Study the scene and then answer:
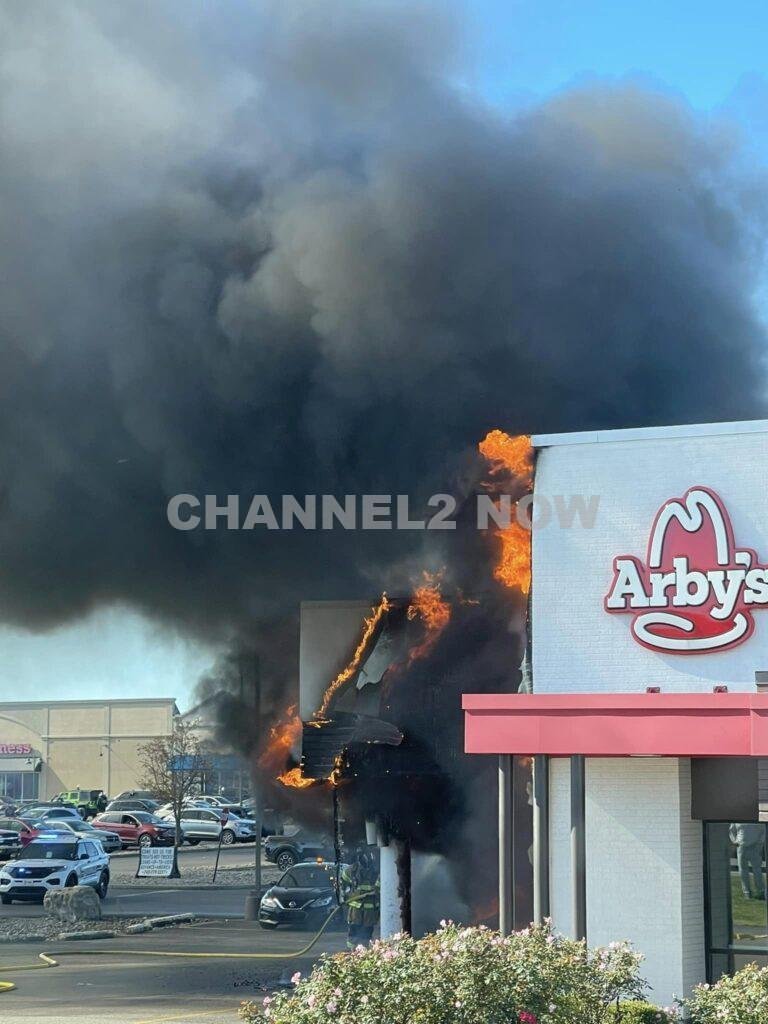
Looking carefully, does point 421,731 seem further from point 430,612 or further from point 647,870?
point 647,870

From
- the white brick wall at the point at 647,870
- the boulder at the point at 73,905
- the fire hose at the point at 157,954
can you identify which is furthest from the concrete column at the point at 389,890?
the boulder at the point at 73,905

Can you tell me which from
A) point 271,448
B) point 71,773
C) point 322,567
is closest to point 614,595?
point 322,567

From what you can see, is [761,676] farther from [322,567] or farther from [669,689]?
[322,567]

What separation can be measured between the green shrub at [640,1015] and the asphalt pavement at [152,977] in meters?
4.60

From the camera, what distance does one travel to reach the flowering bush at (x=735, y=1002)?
8.24 m

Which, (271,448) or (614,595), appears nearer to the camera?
(614,595)

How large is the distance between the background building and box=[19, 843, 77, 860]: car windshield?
34022mm

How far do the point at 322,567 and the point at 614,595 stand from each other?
9.03 m

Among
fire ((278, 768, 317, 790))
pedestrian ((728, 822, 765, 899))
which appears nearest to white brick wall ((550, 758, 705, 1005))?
pedestrian ((728, 822, 765, 899))

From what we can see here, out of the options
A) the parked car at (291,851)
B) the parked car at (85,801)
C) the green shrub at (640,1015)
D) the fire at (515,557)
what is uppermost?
the fire at (515,557)

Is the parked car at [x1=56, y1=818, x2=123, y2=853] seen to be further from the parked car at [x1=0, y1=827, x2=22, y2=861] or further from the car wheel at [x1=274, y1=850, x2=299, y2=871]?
the car wheel at [x1=274, y1=850, x2=299, y2=871]

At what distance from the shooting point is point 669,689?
40.4 feet

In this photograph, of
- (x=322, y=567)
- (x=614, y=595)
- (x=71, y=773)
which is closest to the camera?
(x=614, y=595)

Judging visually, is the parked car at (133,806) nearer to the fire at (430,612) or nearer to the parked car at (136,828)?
the parked car at (136,828)
